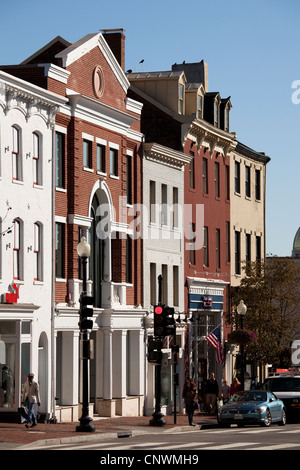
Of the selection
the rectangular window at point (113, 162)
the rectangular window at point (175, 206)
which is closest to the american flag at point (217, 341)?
the rectangular window at point (175, 206)

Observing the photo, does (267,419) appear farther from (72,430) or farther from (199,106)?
(199,106)

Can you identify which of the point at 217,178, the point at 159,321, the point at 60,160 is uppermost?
the point at 217,178

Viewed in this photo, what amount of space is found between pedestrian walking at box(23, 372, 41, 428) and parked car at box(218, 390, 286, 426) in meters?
7.33

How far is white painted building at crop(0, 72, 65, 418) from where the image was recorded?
37.9 meters

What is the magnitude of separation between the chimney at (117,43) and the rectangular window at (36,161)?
33.1ft

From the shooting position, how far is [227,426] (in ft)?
136

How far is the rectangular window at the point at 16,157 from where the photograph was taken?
38906 mm

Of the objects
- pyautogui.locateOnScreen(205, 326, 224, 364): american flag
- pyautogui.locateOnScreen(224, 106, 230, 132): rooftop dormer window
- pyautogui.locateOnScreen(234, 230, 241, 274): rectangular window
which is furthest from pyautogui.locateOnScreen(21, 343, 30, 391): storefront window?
pyautogui.locateOnScreen(224, 106, 230, 132): rooftop dormer window

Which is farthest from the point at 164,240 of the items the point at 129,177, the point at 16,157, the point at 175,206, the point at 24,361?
the point at 24,361

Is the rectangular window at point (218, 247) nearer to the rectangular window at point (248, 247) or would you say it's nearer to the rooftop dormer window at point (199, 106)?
the rectangular window at point (248, 247)

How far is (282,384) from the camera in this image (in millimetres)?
45750

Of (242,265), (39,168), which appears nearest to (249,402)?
(39,168)

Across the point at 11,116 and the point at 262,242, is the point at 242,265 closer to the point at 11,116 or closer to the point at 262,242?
the point at 262,242

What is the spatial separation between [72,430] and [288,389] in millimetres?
12156
